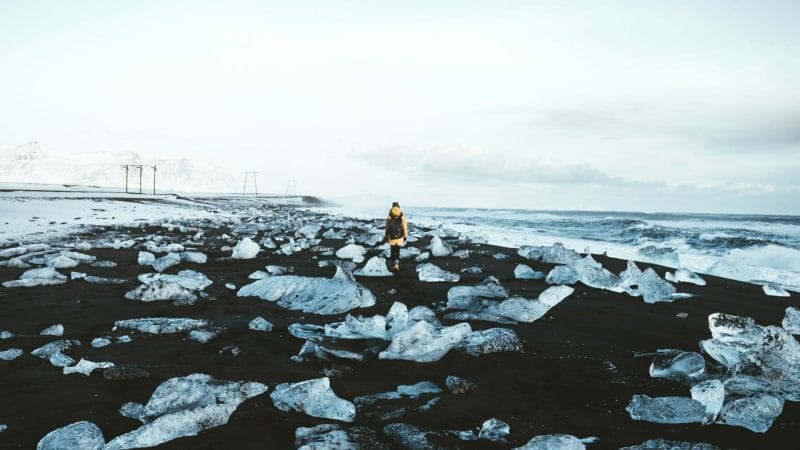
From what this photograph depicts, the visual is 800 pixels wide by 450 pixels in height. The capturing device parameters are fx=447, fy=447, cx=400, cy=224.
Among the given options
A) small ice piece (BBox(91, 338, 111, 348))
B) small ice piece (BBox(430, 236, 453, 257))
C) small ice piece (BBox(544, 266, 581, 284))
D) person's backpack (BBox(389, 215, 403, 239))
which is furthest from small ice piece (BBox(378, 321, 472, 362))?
small ice piece (BBox(430, 236, 453, 257))

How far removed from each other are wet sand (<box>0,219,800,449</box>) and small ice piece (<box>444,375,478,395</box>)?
1.9 inches

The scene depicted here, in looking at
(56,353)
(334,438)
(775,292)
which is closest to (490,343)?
(334,438)

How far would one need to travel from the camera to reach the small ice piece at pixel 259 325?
423 cm

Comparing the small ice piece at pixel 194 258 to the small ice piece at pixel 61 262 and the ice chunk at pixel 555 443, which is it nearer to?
the small ice piece at pixel 61 262

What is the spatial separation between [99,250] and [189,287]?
15.5 ft

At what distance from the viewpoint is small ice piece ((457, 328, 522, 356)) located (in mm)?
3664

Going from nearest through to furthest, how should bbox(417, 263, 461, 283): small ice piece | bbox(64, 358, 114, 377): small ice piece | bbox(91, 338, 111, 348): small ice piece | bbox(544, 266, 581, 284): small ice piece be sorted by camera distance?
bbox(64, 358, 114, 377): small ice piece → bbox(91, 338, 111, 348): small ice piece → bbox(544, 266, 581, 284): small ice piece → bbox(417, 263, 461, 283): small ice piece

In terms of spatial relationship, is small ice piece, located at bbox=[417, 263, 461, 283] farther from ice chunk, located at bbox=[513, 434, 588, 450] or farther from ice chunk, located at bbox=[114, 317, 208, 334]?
ice chunk, located at bbox=[513, 434, 588, 450]

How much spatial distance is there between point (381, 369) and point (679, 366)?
2146mm

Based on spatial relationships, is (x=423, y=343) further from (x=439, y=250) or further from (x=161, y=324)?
(x=439, y=250)

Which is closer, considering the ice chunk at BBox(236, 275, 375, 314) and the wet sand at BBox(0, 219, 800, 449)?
the wet sand at BBox(0, 219, 800, 449)

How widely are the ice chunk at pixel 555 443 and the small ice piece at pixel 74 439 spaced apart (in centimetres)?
207

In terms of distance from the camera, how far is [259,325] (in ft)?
14.0

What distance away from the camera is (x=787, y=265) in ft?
31.6
